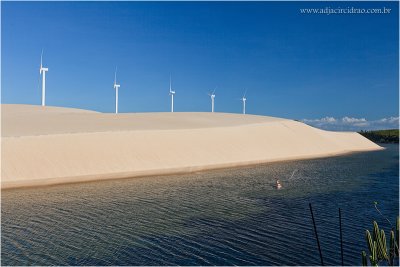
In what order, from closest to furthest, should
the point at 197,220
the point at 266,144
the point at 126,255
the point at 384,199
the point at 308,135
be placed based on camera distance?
the point at 126,255 → the point at 197,220 → the point at 384,199 → the point at 266,144 → the point at 308,135

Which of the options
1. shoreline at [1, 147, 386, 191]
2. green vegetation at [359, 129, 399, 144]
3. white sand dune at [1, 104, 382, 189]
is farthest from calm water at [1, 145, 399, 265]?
green vegetation at [359, 129, 399, 144]

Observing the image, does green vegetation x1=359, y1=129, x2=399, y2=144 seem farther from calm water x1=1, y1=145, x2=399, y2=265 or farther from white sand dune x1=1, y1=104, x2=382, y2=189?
calm water x1=1, y1=145, x2=399, y2=265

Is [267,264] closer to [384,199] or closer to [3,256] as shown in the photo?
[3,256]

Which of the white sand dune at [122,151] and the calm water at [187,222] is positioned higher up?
the white sand dune at [122,151]

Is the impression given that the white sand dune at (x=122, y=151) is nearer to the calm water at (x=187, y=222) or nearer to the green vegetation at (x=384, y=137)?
the calm water at (x=187, y=222)

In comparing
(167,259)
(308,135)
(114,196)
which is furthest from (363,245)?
(308,135)

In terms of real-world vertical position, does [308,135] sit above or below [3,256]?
above

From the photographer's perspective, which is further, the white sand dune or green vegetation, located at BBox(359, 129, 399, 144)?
green vegetation, located at BBox(359, 129, 399, 144)

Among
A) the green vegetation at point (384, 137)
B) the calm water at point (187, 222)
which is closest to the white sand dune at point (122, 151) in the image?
the calm water at point (187, 222)

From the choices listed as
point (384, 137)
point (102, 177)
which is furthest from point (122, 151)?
point (384, 137)
